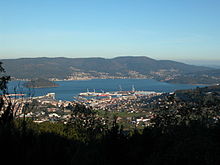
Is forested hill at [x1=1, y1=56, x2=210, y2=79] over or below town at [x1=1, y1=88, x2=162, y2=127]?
over

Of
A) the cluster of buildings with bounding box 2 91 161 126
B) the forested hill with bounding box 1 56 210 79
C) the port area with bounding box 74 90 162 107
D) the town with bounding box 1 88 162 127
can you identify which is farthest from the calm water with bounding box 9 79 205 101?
the forested hill with bounding box 1 56 210 79

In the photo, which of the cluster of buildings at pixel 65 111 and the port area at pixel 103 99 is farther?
the port area at pixel 103 99

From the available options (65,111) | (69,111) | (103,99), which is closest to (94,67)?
(103,99)

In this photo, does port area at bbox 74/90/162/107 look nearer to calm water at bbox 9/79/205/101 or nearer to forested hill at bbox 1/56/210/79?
calm water at bbox 9/79/205/101

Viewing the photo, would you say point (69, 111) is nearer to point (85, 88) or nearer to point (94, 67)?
point (85, 88)

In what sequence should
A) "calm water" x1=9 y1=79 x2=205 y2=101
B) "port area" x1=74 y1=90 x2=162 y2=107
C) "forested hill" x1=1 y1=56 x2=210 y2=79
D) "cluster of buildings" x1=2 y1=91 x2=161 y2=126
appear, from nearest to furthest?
"cluster of buildings" x1=2 y1=91 x2=161 y2=126
"port area" x1=74 y1=90 x2=162 y2=107
"calm water" x1=9 y1=79 x2=205 y2=101
"forested hill" x1=1 y1=56 x2=210 y2=79

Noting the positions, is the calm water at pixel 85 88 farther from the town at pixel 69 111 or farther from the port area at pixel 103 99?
the town at pixel 69 111

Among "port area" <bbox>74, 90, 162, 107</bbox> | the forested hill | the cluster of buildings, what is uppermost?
the forested hill

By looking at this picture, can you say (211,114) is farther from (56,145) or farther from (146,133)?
(56,145)

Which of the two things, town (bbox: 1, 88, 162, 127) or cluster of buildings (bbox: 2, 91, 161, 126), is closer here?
town (bbox: 1, 88, 162, 127)

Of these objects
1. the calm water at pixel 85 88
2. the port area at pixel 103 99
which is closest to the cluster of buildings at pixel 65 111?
the port area at pixel 103 99
